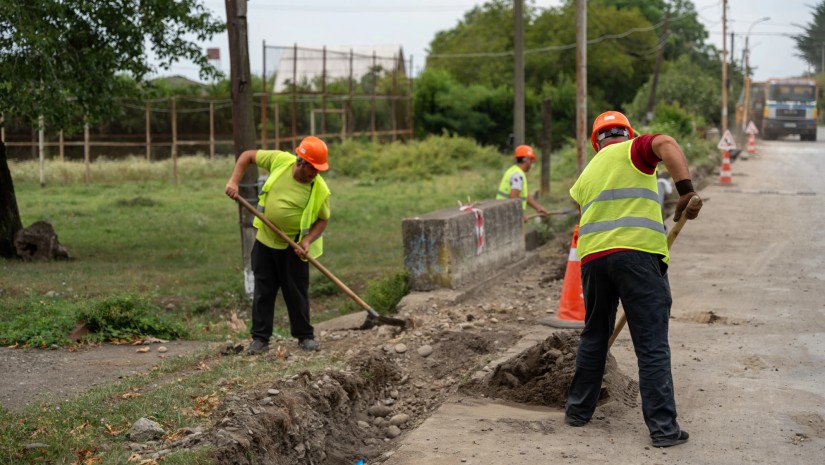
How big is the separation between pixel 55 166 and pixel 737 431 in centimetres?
2434

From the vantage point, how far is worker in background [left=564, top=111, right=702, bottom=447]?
5.88 m

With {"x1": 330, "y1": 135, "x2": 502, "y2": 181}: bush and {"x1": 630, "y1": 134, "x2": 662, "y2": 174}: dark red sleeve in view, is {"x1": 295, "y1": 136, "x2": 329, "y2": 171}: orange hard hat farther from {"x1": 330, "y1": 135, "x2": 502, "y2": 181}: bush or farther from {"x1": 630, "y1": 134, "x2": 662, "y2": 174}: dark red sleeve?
{"x1": 330, "y1": 135, "x2": 502, "y2": 181}: bush

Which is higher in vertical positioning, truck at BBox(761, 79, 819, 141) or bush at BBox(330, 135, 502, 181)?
truck at BBox(761, 79, 819, 141)

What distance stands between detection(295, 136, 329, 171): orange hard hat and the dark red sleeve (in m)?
3.03

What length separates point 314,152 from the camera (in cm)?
833

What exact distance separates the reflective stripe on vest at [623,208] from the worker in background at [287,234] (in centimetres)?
297

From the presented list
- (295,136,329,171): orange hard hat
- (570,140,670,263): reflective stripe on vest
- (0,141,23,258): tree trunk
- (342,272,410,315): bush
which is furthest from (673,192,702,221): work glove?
(0,141,23,258): tree trunk

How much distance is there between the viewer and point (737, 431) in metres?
6.15

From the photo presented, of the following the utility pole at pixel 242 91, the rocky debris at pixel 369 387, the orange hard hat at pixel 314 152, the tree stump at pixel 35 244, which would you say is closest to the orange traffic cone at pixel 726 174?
the rocky debris at pixel 369 387

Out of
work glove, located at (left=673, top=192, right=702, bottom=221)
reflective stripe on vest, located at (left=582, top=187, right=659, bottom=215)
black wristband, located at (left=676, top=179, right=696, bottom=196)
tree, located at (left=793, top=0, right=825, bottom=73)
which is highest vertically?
tree, located at (left=793, top=0, right=825, bottom=73)

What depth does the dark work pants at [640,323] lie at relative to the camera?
589 centimetres

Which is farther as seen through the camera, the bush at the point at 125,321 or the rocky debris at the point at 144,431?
the bush at the point at 125,321

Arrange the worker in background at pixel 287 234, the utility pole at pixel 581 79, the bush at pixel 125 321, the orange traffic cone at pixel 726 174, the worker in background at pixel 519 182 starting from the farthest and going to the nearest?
the orange traffic cone at pixel 726 174, the utility pole at pixel 581 79, the worker in background at pixel 519 182, the bush at pixel 125 321, the worker in background at pixel 287 234

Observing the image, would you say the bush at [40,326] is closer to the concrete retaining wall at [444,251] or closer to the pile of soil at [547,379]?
the concrete retaining wall at [444,251]
